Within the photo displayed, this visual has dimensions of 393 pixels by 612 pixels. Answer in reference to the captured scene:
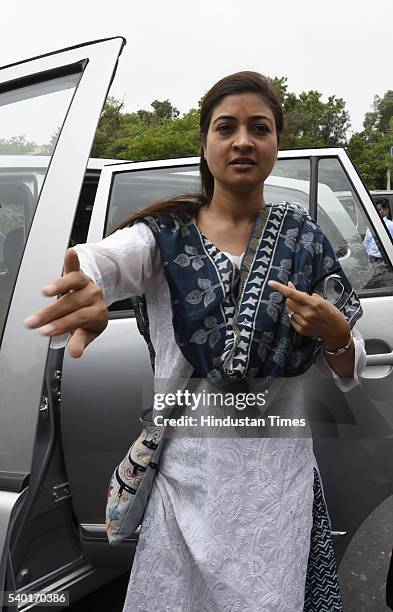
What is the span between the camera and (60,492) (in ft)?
5.72

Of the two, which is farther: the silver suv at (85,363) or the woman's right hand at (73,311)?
the silver suv at (85,363)

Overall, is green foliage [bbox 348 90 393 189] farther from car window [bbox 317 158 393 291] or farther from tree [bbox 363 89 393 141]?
car window [bbox 317 158 393 291]

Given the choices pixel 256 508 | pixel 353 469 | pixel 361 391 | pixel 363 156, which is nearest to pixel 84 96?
pixel 256 508

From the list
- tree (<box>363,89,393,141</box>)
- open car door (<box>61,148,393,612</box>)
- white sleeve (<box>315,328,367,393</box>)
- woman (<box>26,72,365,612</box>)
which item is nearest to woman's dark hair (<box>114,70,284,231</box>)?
woman (<box>26,72,365,612</box>)

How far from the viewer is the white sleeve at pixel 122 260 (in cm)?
96

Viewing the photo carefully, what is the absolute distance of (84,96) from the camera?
135cm

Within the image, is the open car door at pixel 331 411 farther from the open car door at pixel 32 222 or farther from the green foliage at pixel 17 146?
the green foliage at pixel 17 146

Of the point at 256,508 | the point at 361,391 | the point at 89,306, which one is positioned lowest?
the point at 256,508

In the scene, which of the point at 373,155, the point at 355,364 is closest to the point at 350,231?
the point at 355,364

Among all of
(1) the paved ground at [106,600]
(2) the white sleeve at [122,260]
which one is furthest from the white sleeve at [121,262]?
(1) the paved ground at [106,600]

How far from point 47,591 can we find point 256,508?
2.77 ft

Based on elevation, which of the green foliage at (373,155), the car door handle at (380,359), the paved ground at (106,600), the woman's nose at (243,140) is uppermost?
the green foliage at (373,155)

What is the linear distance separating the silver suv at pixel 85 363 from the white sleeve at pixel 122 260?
325 mm

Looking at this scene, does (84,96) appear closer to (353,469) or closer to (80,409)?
(80,409)
